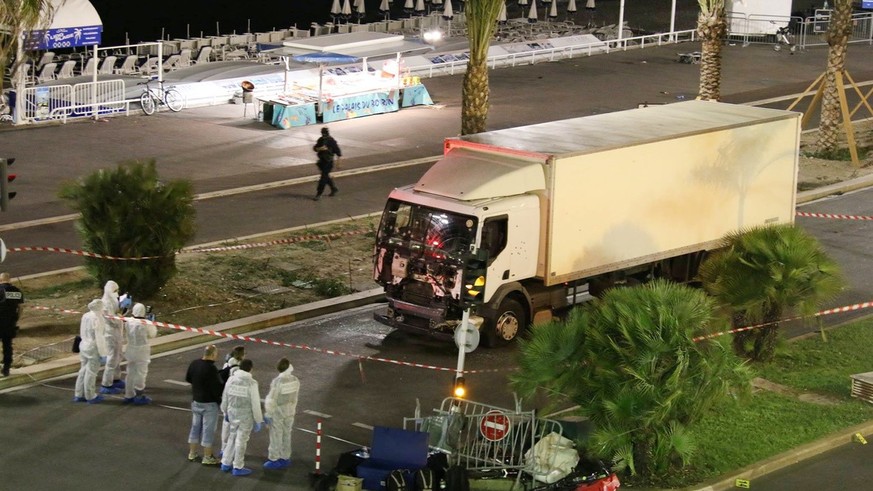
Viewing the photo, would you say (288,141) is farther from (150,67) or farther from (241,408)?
(241,408)

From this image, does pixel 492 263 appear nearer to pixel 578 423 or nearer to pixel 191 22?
pixel 578 423

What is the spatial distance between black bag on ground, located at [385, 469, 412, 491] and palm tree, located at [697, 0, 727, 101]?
22402mm

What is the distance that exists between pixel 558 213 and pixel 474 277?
174 cm

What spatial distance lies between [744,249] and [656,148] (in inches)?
113

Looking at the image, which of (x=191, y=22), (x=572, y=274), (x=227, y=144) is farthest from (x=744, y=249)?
(x=191, y=22)

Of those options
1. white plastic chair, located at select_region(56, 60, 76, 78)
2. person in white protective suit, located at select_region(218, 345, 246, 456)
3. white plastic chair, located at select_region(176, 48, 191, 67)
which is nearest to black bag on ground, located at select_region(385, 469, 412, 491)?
person in white protective suit, located at select_region(218, 345, 246, 456)

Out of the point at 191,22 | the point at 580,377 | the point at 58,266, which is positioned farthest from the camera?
the point at 191,22

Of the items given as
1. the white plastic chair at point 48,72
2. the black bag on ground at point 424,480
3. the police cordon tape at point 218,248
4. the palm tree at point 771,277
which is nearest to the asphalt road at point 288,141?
the police cordon tape at point 218,248

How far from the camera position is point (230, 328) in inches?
808

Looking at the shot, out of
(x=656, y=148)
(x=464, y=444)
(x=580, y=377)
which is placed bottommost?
(x=464, y=444)

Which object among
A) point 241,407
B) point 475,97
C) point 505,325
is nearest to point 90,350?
point 241,407

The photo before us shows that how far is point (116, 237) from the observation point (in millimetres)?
20875

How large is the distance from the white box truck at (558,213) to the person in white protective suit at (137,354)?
4.24m

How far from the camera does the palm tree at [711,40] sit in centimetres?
3403
